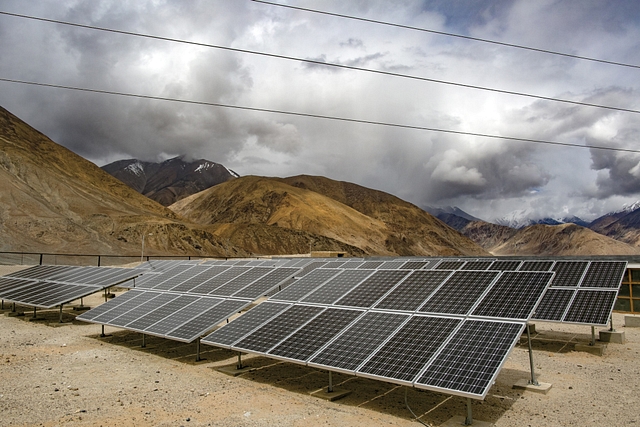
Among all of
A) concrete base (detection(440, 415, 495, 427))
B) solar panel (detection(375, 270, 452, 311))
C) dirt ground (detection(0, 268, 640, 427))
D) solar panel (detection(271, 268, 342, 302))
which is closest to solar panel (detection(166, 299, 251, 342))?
dirt ground (detection(0, 268, 640, 427))

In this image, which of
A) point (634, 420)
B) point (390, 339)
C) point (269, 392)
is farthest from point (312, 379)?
point (634, 420)

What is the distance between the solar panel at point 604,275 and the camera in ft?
53.6

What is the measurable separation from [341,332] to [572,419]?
16.2 feet

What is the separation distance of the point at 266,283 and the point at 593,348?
11319mm

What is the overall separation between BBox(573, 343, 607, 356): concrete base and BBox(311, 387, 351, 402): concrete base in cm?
971

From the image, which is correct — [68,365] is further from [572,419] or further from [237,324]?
[572,419]

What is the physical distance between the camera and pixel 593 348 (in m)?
15.4

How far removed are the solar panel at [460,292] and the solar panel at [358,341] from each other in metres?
0.82

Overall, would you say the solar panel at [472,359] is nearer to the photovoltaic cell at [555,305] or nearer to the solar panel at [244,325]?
the solar panel at [244,325]

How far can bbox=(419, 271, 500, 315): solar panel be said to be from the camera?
10242 mm

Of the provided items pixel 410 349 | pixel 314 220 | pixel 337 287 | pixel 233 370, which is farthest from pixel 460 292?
pixel 314 220

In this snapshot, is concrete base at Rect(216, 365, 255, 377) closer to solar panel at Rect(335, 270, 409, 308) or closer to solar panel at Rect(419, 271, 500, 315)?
solar panel at Rect(335, 270, 409, 308)

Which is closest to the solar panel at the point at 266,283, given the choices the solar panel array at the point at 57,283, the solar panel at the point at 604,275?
the solar panel array at the point at 57,283

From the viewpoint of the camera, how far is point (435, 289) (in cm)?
1123
